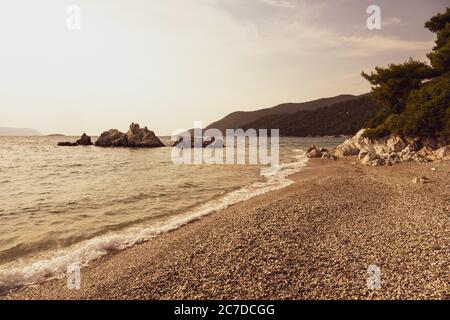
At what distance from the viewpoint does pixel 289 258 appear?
30.0ft

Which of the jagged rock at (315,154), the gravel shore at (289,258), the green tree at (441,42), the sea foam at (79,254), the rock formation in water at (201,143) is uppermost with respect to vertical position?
the green tree at (441,42)

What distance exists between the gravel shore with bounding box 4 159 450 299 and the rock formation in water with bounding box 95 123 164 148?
285ft

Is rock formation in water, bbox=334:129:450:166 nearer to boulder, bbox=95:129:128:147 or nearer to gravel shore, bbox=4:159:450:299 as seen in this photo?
gravel shore, bbox=4:159:450:299

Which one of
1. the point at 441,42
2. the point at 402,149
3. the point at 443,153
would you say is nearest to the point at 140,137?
the point at 402,149

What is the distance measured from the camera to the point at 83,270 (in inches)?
400

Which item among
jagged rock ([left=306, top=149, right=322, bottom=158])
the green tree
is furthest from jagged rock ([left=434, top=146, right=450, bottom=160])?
jagged rock ([left=306, top=149, right=322, bottom=158])

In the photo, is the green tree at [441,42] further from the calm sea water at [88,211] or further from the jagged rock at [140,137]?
the jagged rock at [140,137]

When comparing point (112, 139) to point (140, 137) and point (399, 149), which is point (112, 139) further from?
point (399, 149)

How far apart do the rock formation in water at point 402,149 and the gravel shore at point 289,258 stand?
18.0 metres

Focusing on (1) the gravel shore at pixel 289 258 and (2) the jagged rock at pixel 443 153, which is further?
(2) the jagged rock at pixel 443 153

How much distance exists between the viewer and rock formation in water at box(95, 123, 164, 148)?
96812mm

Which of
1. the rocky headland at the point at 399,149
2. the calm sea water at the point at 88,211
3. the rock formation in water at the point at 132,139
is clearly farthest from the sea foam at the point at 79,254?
the rock formation in water at the point at 132,139

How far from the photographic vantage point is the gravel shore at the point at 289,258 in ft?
24.7

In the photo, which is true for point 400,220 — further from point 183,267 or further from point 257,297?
point 183,267
